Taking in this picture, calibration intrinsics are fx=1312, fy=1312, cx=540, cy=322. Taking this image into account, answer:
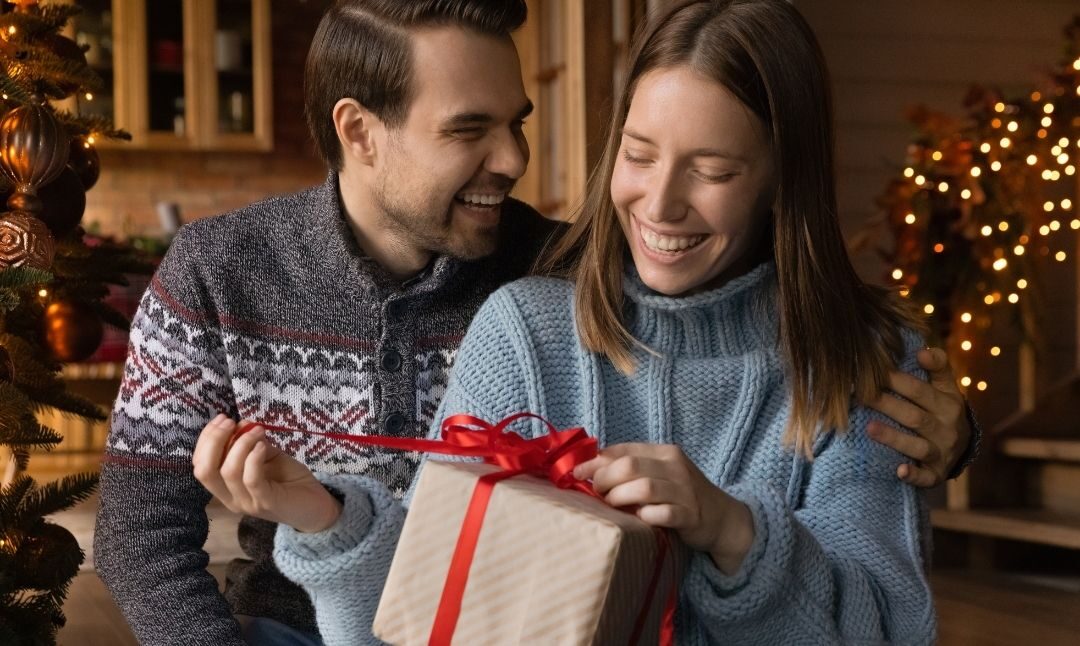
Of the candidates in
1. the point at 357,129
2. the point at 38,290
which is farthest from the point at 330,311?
the point at 38,290

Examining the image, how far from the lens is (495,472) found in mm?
1085

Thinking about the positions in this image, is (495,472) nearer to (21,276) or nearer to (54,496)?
(21,276)

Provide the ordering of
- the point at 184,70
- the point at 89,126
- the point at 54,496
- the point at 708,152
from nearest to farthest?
the point at 708,152
the point at 54,496
the point at 89,126
the point at 184,70

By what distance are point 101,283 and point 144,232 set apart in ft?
16.1

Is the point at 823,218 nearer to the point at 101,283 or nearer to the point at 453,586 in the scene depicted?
the point at 453,586

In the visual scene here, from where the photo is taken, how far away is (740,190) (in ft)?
4.54

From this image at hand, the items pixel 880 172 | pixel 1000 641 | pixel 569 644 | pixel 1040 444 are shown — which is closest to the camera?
pixel 569 644

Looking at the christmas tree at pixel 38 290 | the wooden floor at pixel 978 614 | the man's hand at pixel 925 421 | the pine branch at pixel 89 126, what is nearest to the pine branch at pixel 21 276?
the christmas tree at pixel 38 290

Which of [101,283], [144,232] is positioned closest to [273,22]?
[144,232]

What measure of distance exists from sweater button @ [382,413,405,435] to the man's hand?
607mm

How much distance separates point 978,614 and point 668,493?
8.69ft

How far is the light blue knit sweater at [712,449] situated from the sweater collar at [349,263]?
0.87 feet

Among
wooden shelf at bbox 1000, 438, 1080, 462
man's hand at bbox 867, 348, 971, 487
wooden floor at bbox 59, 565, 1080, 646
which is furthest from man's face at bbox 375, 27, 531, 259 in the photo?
wooden shelf at bbox 1000, 438, 1080, 462

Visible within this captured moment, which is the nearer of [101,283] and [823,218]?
[823,218]
